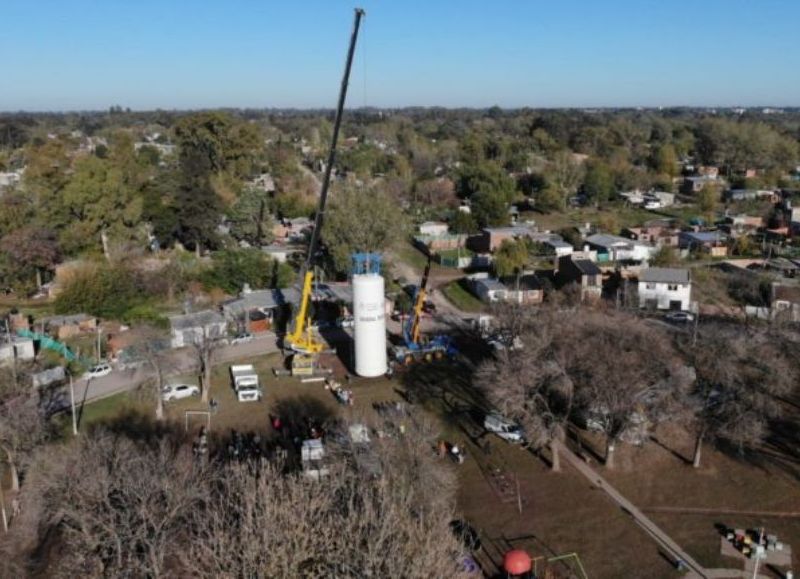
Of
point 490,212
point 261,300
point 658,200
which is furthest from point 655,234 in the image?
point 261,300

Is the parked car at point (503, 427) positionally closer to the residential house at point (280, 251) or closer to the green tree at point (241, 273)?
the green tree at point (241, 273)

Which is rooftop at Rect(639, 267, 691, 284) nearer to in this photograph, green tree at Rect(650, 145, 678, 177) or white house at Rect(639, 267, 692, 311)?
white house at Rect(639, 267, 692, 311)

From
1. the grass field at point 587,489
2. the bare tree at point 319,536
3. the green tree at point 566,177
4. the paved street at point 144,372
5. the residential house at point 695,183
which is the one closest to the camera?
the bare tree at point 319,536

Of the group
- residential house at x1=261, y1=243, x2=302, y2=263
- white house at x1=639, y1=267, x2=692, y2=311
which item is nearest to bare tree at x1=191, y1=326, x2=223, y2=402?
residential house at x1=261, y1=243, x2=302, y2=263

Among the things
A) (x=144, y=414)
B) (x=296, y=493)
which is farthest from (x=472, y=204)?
(x=296, y=493)

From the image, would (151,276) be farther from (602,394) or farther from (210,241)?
(602,394)

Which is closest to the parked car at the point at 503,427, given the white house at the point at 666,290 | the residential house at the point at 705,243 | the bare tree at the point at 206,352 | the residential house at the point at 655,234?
the bare tree at the point at 206,352

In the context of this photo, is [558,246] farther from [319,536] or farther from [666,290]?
[319,536]
